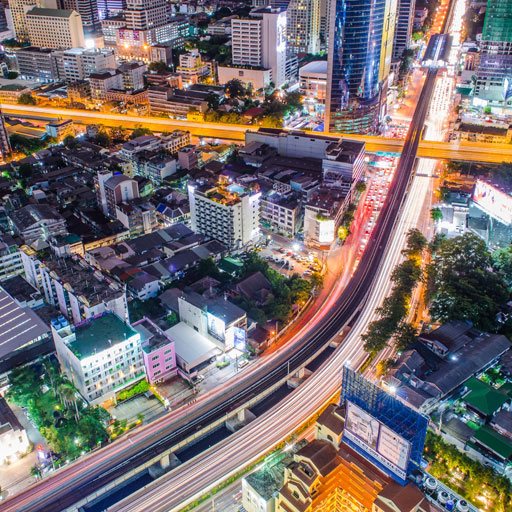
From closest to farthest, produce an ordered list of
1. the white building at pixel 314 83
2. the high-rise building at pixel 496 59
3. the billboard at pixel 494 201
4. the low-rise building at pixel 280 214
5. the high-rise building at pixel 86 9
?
the billboard at pixel 494 201 < the low-rise building at pixel 280 214 < the high-rise building at pixel 496 59 < the white building at pixel 314 83 < the high-rise building at pixel 86 9

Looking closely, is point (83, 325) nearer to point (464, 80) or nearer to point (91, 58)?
point (91, 58)

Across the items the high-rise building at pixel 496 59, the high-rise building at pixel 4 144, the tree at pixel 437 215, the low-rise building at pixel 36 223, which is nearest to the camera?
the low-rise building at pixel 36 223

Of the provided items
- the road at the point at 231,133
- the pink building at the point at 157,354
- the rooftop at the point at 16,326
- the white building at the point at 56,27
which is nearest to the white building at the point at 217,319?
the pink building at the point at 157,354

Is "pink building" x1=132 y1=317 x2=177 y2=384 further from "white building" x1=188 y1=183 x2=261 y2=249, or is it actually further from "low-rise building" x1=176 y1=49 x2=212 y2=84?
"low-rise building" x1=176 y1=49 x2=212 y2=84

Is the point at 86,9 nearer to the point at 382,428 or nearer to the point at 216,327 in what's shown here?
the point at 216,327

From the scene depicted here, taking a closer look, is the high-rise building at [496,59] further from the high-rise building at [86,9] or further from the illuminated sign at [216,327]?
the high-rise building at [86,9]

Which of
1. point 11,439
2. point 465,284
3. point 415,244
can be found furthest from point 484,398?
point 11,439

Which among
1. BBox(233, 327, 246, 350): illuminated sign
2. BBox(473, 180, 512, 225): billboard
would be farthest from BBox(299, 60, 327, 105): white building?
BBox(233, 327, 246, 350): illuminated sign
